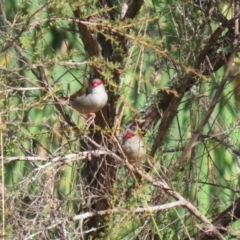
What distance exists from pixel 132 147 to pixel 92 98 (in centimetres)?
39

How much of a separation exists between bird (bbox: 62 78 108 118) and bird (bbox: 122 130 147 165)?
248 millimetres

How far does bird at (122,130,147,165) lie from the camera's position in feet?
13.4

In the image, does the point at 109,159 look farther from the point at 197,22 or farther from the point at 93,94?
the point at 197,22

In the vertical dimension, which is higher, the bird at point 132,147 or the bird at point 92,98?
the bird at point 92,98

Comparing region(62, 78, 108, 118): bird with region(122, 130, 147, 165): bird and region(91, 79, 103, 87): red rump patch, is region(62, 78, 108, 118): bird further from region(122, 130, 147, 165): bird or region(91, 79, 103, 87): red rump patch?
region(122, 130, 147, 165): bird

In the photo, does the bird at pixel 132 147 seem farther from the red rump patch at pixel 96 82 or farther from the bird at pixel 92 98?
the red rump patch at pixel 96 82

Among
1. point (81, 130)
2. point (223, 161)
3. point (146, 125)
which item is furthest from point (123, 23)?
point (223, 161)

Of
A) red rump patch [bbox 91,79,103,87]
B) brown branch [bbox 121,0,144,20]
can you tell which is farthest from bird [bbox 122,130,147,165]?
brown branch [bbox 121,0,144,20]

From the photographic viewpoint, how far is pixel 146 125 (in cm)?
446

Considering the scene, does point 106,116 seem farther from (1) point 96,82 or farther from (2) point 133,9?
(2) point 133,9

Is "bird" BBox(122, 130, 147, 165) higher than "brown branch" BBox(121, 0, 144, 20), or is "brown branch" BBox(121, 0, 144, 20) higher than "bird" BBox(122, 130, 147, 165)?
"brown branch" BBox(121, 0, 144, 20)

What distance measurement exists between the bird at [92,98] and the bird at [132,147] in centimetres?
25

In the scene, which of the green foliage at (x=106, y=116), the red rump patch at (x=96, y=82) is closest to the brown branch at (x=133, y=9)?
the green foliage at (x=106, y=116)

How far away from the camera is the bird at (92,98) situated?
13.5 ft
